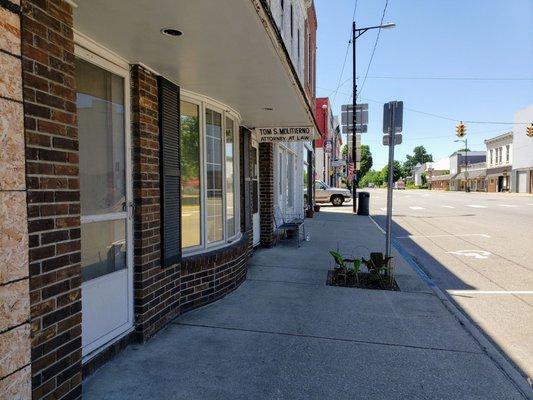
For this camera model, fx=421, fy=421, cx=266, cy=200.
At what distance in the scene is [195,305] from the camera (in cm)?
533

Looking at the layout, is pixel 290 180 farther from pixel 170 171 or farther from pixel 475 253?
pixel 170 171

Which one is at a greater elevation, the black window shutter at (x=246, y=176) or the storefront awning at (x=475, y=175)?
the storefront awning at (x=475, y=175)

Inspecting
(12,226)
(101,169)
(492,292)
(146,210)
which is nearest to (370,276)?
(492,292)

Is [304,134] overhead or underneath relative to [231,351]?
overhead

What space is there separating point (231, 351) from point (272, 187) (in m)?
6.28

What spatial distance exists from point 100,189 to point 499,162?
69465 millimetres

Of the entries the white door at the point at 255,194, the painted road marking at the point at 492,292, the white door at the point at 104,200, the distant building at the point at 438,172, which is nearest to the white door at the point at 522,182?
the distant building at the point at 438,172

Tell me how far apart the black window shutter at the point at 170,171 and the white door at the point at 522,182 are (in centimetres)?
5878

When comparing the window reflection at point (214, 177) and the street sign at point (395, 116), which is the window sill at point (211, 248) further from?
the street sign at point (395, 116)

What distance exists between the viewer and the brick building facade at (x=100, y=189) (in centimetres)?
228

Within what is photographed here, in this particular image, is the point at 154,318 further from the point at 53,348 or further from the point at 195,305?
the point at 53,348

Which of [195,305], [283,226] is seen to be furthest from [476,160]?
[195,305]

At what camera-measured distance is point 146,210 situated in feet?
14.1

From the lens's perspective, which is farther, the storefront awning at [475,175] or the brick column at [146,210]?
the storefront awning at [475,175]
